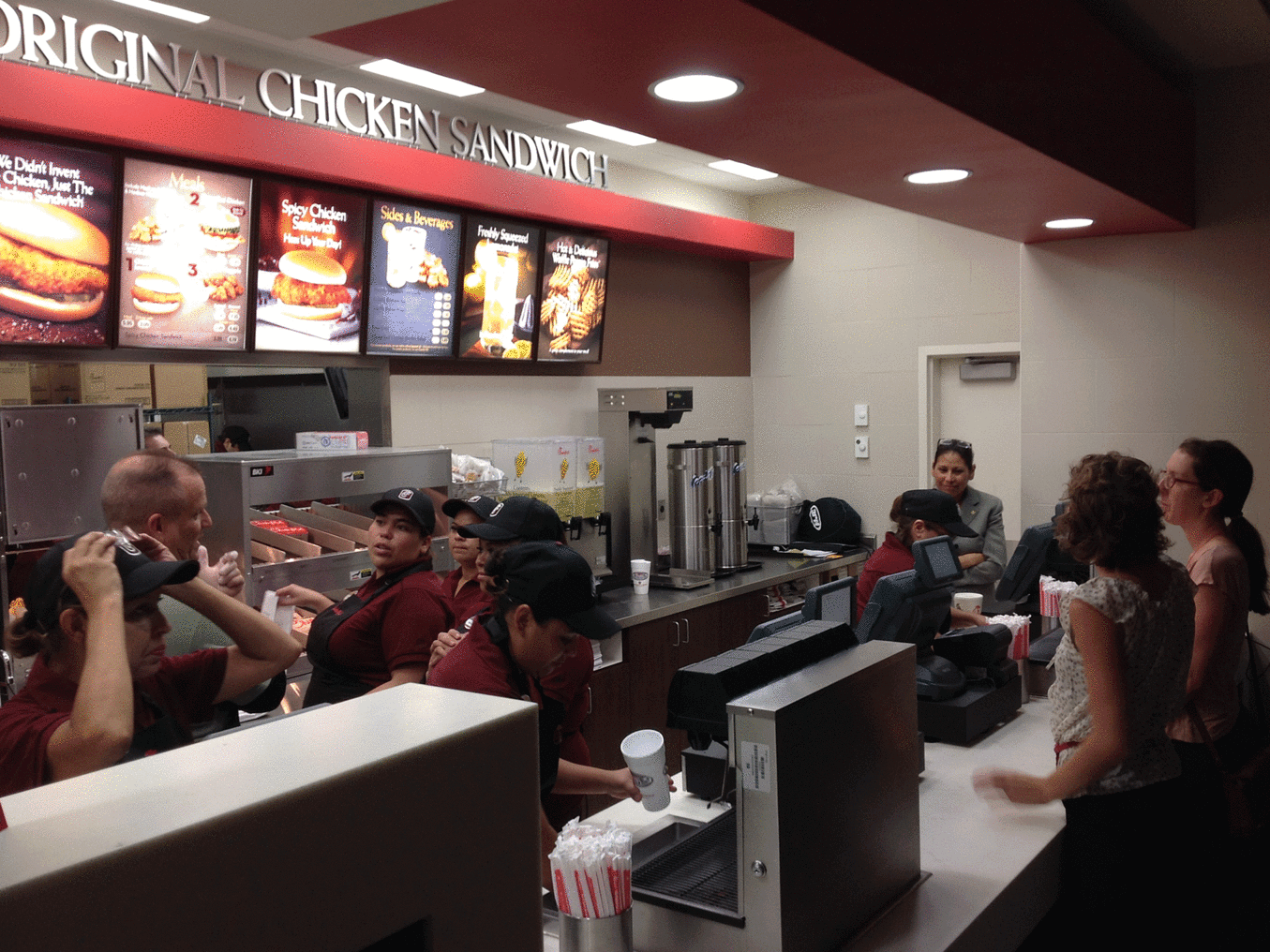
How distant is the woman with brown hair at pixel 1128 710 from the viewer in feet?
6.47

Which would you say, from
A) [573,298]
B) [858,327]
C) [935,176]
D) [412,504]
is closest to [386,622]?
[412,504]

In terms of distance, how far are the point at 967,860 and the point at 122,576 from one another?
5.22ft

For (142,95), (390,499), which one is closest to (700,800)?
(390,499)

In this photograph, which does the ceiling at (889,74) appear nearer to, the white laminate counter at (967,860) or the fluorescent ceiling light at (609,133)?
the fluorescent ceiling light at (609,133)

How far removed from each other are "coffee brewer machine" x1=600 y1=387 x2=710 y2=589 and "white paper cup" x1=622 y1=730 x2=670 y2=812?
350cm

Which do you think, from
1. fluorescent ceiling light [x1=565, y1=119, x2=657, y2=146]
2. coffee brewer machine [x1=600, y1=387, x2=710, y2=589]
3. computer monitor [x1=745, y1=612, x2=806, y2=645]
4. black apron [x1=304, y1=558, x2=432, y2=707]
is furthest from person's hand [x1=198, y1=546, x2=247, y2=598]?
fluorescent ceiling light [x1=565, y1=119, x2=657, y2=146]

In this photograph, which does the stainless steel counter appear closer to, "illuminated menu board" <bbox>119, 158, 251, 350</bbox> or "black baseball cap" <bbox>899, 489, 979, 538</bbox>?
"black baseball cap" <bbox>899, 489, 979, 538</bbox>

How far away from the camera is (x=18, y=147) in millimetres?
3352

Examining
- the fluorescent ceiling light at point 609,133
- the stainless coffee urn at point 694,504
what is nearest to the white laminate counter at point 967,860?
the stainless coffee urn at point 694,504

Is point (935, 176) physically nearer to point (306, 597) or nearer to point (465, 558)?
point (465, 558)

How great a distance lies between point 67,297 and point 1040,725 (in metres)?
3.28

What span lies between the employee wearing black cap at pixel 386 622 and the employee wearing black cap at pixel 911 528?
1.43 m

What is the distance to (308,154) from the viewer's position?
4.10m

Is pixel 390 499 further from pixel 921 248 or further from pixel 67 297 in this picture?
pixel 921 248
